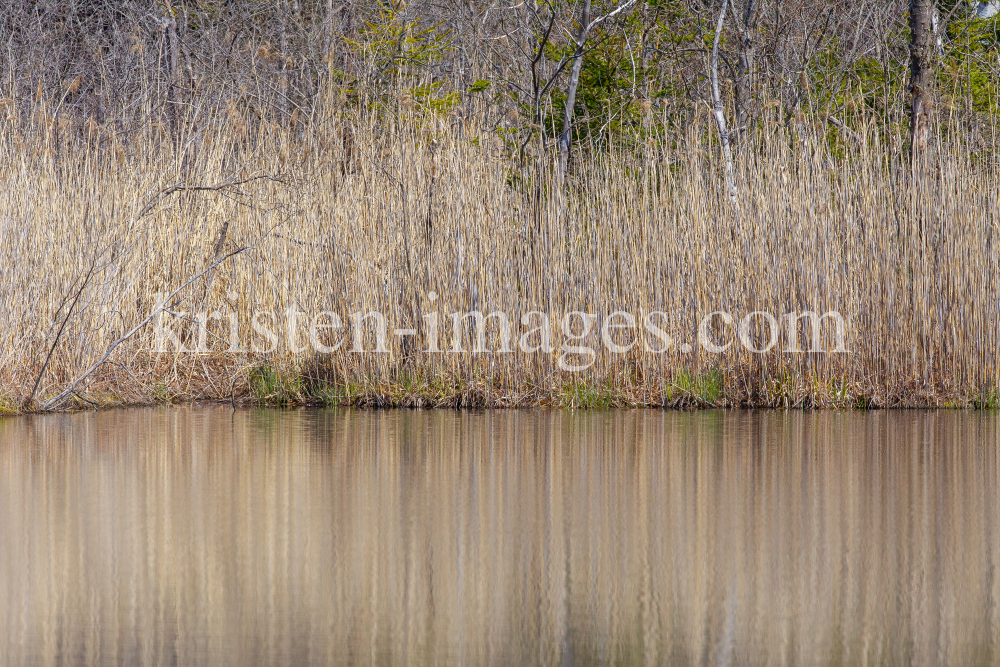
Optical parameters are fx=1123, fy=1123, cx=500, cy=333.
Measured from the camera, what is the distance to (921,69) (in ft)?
20.6

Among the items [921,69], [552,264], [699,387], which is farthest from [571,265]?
[921,69]

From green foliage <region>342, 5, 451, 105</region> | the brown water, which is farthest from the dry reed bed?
green foliage <region>342, 5, 451, 105</region>

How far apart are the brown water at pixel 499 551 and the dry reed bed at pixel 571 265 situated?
3.77 ft

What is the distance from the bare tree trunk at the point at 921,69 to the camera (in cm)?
618

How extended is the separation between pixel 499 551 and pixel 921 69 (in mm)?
4881

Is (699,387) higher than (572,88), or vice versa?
(572,88)

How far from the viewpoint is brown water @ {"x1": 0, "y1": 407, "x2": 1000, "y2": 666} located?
1.90m

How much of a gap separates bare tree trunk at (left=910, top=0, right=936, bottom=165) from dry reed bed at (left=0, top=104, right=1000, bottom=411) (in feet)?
2.43

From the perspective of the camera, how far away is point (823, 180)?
5340 millimetres

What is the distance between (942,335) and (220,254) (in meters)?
3.55

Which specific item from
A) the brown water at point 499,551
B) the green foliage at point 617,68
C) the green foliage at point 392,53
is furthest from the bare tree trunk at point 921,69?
the green foliage at point 392,53

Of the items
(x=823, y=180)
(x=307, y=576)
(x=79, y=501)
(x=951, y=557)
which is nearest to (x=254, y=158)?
(x=823, y=180)

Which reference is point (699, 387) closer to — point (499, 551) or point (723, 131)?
point (723, 131)

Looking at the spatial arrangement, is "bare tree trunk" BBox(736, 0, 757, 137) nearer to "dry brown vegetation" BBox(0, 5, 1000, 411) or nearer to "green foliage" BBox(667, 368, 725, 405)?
"dry brown vegetation" BBox(0, 5, 1000, 411)
